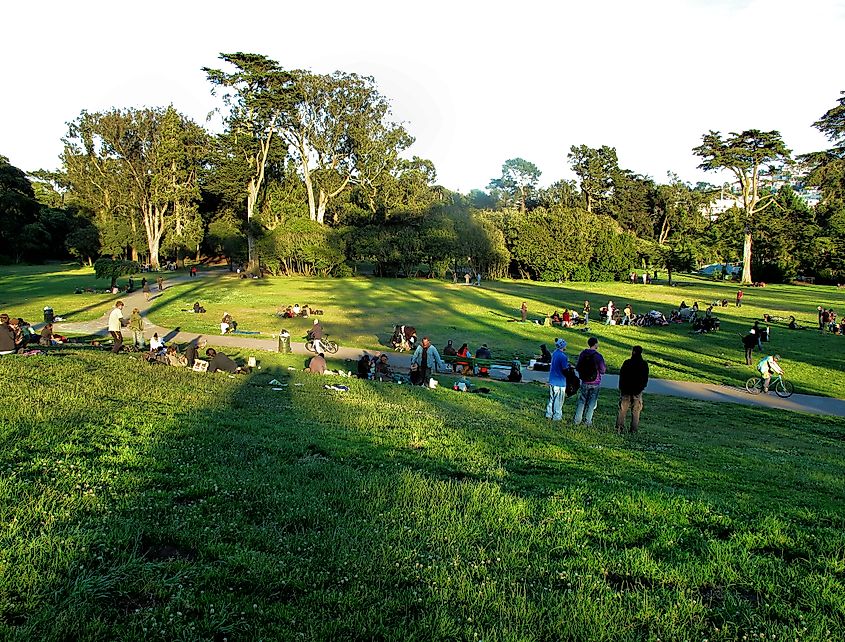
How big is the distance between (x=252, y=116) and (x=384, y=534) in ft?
210

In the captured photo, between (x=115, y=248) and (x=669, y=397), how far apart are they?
218 feet

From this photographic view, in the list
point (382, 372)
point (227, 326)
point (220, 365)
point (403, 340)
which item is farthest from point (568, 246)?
point (220, 365)

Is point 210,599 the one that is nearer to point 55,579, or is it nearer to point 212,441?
point 55,579

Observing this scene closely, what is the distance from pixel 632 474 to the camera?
7500 mm

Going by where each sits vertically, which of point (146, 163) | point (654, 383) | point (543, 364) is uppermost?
point (146, 163)

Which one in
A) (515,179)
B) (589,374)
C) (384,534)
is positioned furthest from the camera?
(515,179)

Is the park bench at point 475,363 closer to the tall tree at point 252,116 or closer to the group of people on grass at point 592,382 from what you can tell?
the group of people on grass at point 592,382

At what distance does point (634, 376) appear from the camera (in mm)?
11109

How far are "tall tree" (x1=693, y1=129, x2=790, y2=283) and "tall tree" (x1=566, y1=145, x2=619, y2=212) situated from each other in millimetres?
17261

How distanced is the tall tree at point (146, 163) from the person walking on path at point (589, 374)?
63.3 metres

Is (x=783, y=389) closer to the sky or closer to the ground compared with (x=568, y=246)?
closer to the ground

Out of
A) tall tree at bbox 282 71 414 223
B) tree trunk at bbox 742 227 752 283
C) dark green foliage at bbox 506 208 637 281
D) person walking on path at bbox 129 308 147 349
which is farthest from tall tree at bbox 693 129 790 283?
person walking on path at bbox 129 308 147 349

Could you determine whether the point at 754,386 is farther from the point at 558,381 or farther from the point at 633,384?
the point at 558,381

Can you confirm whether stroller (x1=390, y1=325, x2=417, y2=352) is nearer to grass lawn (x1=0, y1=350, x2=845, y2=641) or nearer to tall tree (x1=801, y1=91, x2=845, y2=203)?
grass lawn (x1=0, y1=350, x2=845, y2=641)
